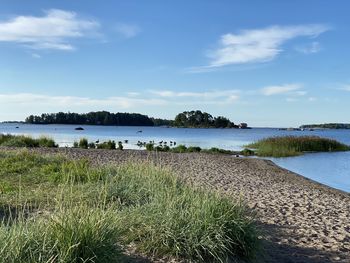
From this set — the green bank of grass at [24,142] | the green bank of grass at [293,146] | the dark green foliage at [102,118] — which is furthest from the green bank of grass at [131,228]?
the dark green foliage at [102,118]

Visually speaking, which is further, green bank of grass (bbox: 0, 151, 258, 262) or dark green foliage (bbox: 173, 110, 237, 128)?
dark green foliage (bbox: 173, 110, 237, 128)

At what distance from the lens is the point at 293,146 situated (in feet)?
142

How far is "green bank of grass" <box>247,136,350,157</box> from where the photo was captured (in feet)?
129

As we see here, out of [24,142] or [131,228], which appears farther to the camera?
[24,142]

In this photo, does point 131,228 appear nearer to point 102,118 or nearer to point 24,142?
point 24,142

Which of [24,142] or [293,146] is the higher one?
[24,142]

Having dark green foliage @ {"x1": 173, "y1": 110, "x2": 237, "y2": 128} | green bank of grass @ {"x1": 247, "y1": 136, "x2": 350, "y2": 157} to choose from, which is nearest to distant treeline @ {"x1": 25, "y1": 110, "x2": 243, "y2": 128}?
dark green foliage @ {"x1": 173, "y1": 110, "x2": 237, "y2": 128}

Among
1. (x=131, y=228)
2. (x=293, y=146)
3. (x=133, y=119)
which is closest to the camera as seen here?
(x=131, y=228)

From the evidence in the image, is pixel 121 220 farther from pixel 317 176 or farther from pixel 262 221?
pixel 317 176

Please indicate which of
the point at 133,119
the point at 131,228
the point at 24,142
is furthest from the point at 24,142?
the point at 133,119

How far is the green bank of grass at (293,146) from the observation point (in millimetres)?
39412

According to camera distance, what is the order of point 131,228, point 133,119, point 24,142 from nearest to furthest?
point 131,228
point 24,142
point 133,119

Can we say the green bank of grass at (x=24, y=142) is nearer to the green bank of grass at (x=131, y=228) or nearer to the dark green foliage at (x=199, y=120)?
the green bank of grass at (x=131, y=228)

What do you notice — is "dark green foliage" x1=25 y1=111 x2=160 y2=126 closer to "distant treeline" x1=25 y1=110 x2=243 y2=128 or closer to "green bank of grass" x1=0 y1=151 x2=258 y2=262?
"distant treeline" x1=25 y1=110 x2=243 y2=128
